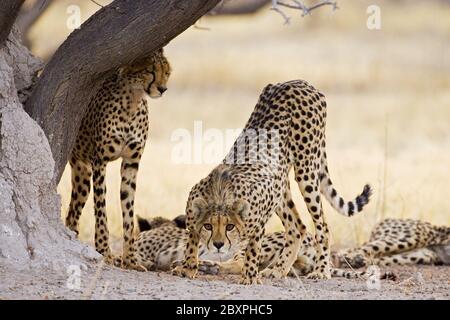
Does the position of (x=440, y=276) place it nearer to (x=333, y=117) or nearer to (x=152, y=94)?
(x=152, y=94)

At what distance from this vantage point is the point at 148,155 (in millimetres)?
12883

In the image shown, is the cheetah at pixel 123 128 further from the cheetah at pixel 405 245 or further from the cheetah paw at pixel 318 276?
the cheetah at pixel 405 245

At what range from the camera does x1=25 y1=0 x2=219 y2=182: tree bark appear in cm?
604

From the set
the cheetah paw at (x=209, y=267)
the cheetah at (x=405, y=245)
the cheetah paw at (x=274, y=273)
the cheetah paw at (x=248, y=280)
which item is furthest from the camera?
the cheetah at (x=405, y=245)

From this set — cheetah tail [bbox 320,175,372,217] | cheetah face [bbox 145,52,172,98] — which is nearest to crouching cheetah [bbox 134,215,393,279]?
Answer: cheetah tail [bbox 320,175,372,217]

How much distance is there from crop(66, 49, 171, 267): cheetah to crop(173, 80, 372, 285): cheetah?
56 cm

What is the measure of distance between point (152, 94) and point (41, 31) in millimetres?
13259

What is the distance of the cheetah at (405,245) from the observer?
8.12 m

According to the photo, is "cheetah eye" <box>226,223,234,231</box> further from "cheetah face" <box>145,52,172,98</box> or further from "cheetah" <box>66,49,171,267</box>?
"cheetah face" <box>145,52,172,98</box>

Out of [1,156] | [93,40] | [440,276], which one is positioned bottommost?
[440,276]

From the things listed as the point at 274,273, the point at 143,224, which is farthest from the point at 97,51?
the point at 143,224

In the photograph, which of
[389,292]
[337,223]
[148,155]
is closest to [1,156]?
[389,292]

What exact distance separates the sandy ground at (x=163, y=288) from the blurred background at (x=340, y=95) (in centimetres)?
185

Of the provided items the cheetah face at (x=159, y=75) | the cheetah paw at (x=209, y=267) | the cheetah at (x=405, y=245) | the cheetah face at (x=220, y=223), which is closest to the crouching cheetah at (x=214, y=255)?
the cheetah paw at (x=209, y=267)
